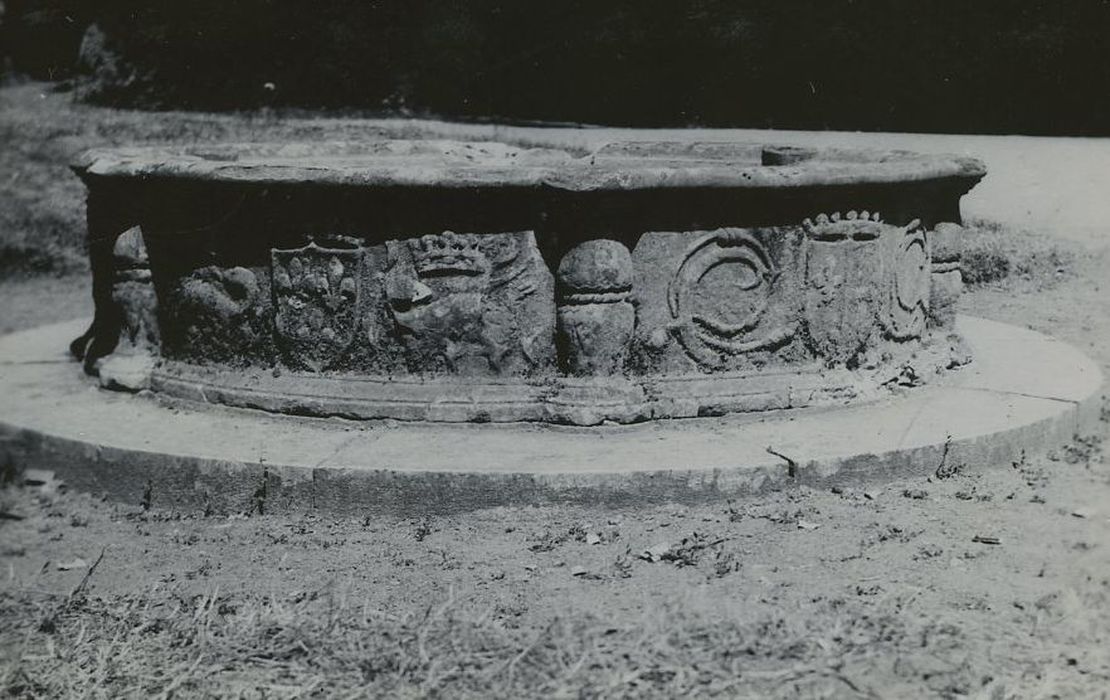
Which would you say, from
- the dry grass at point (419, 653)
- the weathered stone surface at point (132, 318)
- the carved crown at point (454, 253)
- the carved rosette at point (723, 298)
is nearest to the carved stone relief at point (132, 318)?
the weathered stone surface at point (132, 318)

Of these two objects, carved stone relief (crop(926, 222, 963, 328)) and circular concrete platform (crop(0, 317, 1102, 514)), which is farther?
carved stone relief (crop(926, 222, 963, 328))

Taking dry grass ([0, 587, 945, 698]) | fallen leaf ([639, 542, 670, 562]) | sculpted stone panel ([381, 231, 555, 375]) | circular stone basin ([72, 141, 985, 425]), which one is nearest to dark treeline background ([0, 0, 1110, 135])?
circular stone basin ([72, 141, 985, 425])

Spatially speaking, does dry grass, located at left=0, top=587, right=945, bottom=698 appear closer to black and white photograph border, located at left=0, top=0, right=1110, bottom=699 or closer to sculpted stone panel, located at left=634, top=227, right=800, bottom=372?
black and white photograph border, located at left=0, top=0, right=1110, bottom=699

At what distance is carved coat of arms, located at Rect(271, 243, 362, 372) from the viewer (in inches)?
171

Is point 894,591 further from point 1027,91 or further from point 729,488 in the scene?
point 1027,91

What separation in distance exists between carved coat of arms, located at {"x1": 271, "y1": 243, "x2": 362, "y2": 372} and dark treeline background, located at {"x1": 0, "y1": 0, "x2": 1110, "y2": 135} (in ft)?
33.4

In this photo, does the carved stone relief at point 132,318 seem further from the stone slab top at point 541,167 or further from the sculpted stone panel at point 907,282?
the sculpted stone panel at point 907,282

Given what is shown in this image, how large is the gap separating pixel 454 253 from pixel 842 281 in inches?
59.7

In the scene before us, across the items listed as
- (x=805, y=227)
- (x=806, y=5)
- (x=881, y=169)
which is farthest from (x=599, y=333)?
(x=806, y=5)

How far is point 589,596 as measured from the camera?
126 inches

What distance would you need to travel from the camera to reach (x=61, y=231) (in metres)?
10.3

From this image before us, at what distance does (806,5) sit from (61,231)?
9329mm

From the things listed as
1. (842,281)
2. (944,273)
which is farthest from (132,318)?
(944,273)

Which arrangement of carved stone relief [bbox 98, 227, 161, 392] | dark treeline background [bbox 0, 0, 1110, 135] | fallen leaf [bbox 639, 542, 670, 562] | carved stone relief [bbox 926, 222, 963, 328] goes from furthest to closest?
dark treeline background [bbox 0, 0, 1110, 135] → carved stone relief [bbox 926, 222, 963, 328] → carved stone relief [bbox 98, 227, 161, 392] → fallen leaf [bbox 639, 542, 670, 562]
